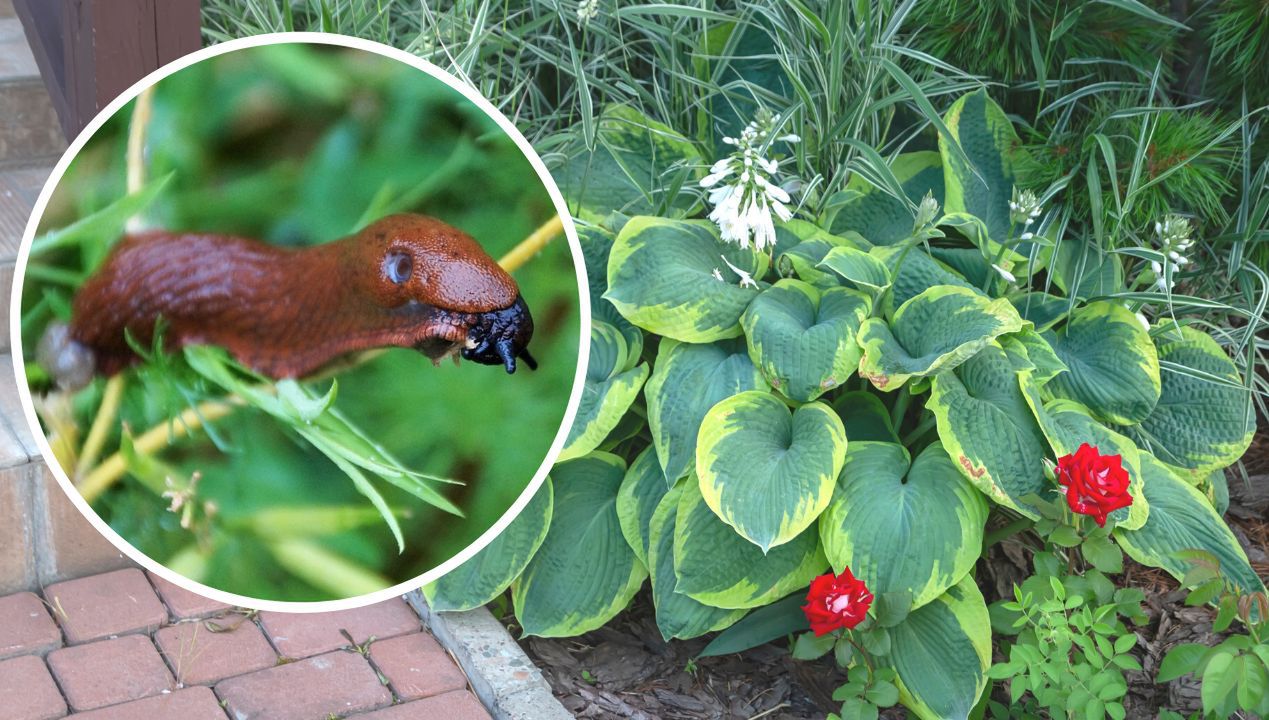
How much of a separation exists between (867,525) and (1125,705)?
632mm

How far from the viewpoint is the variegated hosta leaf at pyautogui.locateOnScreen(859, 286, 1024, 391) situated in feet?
6.42

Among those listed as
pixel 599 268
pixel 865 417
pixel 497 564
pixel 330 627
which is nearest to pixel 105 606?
pixel 330 627

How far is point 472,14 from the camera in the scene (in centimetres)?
260

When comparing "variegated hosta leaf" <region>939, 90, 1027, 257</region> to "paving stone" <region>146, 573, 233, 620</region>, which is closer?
"paving stone" <region>146, 573, 233, 620</region>

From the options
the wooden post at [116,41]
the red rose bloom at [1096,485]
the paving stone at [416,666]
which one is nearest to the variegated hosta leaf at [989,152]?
the red rose bloom at [1096,485]

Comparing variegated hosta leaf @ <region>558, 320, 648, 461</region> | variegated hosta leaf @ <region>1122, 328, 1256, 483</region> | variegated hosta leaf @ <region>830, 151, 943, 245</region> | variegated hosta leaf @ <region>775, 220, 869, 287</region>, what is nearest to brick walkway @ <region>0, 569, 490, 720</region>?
variegated hosta leaf @ <region>558, 320, 648, 461</region>

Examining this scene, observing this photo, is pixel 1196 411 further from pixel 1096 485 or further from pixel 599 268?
pixel 599 268

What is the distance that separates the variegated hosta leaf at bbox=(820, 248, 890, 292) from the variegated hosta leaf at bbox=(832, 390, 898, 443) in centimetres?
22

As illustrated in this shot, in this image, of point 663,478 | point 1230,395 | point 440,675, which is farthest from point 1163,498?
point 440,675

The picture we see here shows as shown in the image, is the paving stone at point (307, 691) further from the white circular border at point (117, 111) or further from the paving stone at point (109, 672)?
the white circular border at point (117, 111)

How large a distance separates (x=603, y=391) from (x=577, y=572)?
33 centimetres

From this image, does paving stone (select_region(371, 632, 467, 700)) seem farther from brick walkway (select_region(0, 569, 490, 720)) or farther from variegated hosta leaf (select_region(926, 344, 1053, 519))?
variegated hosta leaf (select_region(926, 344, 1053, 519))

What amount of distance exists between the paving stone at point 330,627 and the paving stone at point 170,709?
0.53 ft

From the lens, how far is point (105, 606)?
2.20 m
